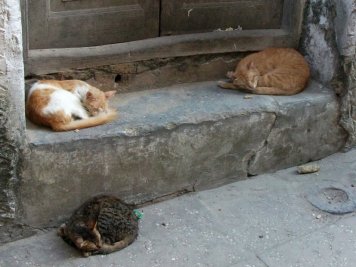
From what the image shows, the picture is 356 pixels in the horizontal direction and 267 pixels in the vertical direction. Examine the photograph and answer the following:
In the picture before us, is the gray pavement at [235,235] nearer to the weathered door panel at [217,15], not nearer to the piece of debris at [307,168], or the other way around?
the piece of debris at [307,168]

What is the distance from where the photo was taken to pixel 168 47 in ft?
13.5

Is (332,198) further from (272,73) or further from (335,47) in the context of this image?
(335,47)

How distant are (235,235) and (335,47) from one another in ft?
5.47

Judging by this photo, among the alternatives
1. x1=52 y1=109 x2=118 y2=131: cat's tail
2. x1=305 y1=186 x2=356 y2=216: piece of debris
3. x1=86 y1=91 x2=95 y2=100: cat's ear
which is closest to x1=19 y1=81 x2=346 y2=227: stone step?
x1=52 y1=109 x2=118 y2=131: cat's tail

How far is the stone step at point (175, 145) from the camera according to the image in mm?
3389

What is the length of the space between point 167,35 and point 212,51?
342 mm

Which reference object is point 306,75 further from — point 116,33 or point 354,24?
point 116,33

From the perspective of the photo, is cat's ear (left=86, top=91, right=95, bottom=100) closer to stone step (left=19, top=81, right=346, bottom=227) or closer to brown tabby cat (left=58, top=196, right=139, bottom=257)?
stone step (left=19, top=81, right=346, bottom=227)

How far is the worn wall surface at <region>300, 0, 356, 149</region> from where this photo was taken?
169 inches

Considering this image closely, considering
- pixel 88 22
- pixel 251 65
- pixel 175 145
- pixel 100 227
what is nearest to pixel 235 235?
pixel 175 145

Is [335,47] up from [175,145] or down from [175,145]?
up

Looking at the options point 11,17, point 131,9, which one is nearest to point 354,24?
point 131,9

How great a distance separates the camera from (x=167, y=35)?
4242 mm

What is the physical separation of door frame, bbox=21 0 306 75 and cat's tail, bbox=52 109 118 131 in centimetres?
44
